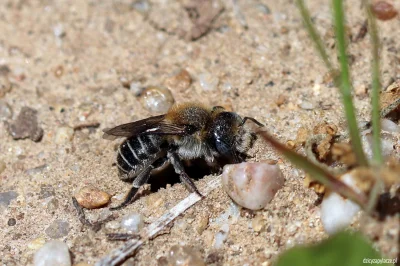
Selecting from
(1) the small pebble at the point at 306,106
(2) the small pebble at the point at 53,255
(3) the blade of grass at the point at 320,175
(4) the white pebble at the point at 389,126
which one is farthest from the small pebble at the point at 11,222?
(4) the white pebble at the point at 389,126

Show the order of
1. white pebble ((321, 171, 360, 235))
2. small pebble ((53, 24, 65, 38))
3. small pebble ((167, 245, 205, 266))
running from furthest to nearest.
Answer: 1. small pebble ((53, 24, 65, 38))
2. small pebble ((167, 245, 205, 266))
3. white pebble ((321, 171, 360, 235))

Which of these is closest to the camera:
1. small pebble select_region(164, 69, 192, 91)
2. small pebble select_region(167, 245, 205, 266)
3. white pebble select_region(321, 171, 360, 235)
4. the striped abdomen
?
white pebble select_region(321, 171, 360, 235)

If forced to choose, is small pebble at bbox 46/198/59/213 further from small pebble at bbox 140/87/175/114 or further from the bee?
small pebble at bbox 140/87/175/114

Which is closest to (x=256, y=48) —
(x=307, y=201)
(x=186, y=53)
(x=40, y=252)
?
(x=186, y=53)

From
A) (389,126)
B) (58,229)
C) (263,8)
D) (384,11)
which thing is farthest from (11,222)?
(384,11)

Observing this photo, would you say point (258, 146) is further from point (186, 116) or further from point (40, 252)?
point (40, 252)

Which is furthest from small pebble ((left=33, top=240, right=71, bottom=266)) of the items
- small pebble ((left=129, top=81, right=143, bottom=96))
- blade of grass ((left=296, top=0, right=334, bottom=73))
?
blade of grass ((left=296, top=0, right=334, bottom=73))
